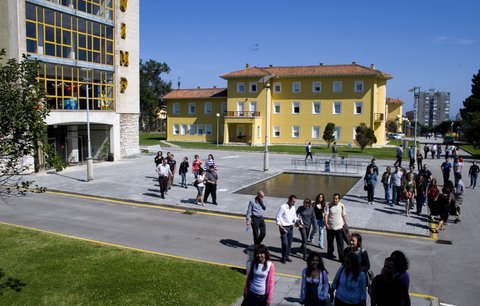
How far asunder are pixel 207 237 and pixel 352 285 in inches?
296

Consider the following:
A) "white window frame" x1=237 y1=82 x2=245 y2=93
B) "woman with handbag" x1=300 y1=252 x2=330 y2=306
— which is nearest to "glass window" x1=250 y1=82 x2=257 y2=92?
"white window frame" x1=237 y1=82 x2=245 y2=93

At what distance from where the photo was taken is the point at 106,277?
379 inches

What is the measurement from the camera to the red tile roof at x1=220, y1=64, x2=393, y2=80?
5366 cm

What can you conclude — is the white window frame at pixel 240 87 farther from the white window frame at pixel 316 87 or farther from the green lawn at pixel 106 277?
the green lawn at pixel 106 277

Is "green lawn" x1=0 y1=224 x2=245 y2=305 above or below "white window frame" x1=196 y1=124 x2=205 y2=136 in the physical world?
below

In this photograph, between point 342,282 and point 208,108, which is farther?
point 208,108

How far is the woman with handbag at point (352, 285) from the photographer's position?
6555mm

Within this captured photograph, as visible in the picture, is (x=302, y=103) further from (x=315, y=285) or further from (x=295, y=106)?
(x=315, y=285)

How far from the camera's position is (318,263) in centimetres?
673

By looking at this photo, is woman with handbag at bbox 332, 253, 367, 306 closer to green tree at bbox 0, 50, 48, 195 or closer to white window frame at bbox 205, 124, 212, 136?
green tree at bbox 0, 50, 48, 195

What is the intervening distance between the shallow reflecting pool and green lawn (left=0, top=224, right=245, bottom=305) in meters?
10.9

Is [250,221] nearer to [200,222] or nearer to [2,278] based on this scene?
→ [200,222]

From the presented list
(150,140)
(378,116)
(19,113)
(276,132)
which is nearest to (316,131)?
(276,132)

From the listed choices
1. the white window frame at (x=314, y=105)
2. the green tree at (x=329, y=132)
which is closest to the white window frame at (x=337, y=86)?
the white window frame at (x=314, y=105)
